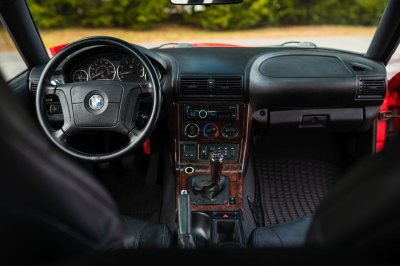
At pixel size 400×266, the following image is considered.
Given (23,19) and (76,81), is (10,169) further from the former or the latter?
(23,19)

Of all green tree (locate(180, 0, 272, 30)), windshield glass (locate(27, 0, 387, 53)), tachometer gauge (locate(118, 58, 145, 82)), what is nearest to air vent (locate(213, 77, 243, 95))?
tachometer gauge (locate(118, 58, 145, 82))

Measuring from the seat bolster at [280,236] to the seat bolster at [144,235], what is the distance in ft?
1.49

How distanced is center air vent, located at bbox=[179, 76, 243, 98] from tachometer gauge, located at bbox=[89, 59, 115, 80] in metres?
0.43

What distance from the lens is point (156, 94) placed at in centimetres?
213

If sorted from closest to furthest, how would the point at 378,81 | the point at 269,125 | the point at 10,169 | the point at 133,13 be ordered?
the point at 10,169, the point at 378,81, the point at 269,125, the point at 133,13

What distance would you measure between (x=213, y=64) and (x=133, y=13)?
7.65m

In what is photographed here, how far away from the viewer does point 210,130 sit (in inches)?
107

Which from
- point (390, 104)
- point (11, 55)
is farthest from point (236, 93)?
point (11, 55)

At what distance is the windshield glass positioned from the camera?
799cm

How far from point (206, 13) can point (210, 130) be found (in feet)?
21.2

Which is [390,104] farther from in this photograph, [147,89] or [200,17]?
[200,17]

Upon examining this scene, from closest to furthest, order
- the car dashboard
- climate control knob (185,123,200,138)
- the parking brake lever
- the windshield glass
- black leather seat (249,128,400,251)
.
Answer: black leather seat (249,128,400,251) < the parking brake lever < the car dashboard < climate control knob (185,123,200,138) < the windshield glass

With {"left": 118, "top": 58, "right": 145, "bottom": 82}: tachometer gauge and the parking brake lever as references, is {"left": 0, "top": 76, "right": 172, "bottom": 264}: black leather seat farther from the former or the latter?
{"left": 118, "top": 58, "right": 145, "bottom": 82}: tachometer gauge

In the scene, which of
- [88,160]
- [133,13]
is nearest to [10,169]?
[88,160]
